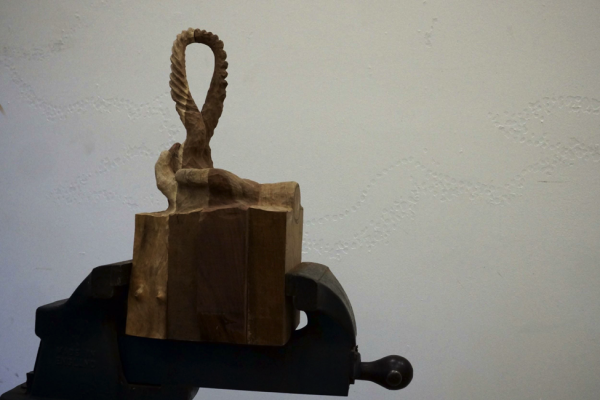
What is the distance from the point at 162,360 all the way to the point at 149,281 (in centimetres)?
14

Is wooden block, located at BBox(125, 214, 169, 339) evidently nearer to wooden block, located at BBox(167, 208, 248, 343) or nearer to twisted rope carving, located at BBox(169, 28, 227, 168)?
wooden block, located at BBox(167, 208, 248, 343)

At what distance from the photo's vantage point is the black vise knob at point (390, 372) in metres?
0.81

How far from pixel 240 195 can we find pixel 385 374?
34 cm

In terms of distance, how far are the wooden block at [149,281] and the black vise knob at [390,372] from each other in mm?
304

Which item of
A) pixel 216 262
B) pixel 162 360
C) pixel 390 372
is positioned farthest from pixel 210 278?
pixel 390 372

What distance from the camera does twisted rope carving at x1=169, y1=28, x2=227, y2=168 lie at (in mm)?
930

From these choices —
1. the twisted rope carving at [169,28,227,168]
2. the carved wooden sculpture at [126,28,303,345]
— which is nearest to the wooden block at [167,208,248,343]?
the carved wooden sculpture at [126,28,303,345]

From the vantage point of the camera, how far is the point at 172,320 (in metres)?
0.79

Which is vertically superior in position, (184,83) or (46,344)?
(184,83)

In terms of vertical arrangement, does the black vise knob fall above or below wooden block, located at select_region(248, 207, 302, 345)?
A: below

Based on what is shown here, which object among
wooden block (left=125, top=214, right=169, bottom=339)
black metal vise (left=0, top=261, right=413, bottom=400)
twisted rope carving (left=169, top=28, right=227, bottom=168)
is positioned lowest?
black metal vise (left=0, top=261, right=413, bottom=400)

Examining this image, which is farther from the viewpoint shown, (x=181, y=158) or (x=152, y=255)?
(x=181, y=158)

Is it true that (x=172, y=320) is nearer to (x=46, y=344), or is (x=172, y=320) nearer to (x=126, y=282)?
(x=126, y=282)

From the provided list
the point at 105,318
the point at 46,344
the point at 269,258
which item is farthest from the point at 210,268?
the point at 46,344
